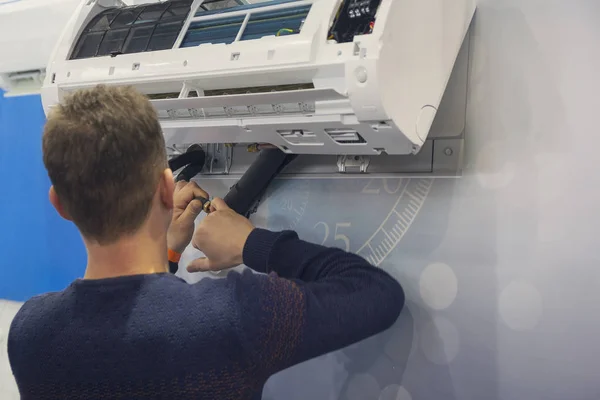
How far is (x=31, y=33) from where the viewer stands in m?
1.53

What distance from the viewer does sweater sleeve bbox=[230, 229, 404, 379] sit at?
639 millimetres

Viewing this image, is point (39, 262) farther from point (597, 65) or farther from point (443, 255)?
point (597, 65)

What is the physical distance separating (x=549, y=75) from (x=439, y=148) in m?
0.23

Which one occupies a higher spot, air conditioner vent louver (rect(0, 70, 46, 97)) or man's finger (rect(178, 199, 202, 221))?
air conditioner vent louver (rect(0, 70, 46, 97))

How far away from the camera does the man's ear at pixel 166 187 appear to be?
67 centimetres

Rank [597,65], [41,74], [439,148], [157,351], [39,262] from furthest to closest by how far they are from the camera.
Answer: [39,262] → [41,74] → [439,148] → [597,65] → [157,351]

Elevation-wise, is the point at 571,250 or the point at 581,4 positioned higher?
the point at 581,4

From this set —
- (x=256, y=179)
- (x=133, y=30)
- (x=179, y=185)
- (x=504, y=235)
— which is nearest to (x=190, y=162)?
(x=179, y=185)

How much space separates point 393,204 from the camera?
1.06 meters

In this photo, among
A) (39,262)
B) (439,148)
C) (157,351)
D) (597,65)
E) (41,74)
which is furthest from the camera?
(39,262)

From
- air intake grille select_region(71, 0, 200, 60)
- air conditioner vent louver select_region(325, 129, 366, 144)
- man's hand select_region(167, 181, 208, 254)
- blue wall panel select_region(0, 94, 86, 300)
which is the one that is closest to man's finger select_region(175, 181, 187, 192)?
man's hand select_region(167, 181, 208, 254)

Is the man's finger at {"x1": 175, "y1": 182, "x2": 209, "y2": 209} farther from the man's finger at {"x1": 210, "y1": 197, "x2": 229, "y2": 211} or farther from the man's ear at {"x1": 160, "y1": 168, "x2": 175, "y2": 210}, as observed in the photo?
the man's ear at {"x1": 160, "y1": 168, "x2": 175, "y2": 210}

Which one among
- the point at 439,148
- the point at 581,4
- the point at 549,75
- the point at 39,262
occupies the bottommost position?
the point at 39,262

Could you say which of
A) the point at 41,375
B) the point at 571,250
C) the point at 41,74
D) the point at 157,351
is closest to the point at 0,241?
the point at 41,74
